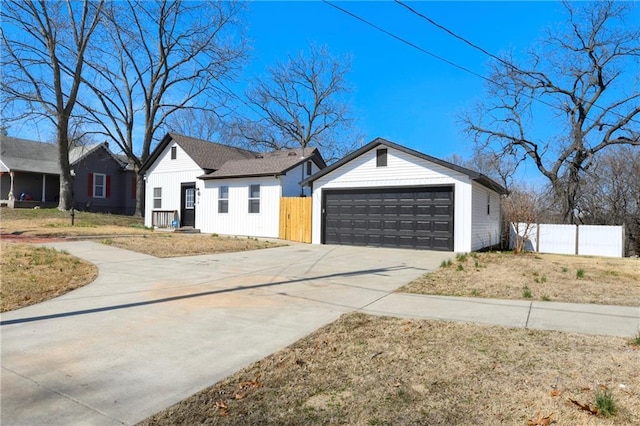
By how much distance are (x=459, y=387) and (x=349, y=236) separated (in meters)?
13.2

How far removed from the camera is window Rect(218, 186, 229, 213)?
20.9m

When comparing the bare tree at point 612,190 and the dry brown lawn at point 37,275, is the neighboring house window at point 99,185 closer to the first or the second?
the dry brown lawn at point 37,275

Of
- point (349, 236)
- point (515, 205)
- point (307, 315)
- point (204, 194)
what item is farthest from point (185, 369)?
point (204, 194)

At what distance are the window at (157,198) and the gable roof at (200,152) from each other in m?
1.79

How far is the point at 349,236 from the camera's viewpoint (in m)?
16.4

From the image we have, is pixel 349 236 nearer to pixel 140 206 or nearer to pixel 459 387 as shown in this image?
pixel 459 387

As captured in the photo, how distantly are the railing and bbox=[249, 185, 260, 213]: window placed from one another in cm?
569


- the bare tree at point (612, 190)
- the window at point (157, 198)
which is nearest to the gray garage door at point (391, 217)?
the window at point (157, 198)

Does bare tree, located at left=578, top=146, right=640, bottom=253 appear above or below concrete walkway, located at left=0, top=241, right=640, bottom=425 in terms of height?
above

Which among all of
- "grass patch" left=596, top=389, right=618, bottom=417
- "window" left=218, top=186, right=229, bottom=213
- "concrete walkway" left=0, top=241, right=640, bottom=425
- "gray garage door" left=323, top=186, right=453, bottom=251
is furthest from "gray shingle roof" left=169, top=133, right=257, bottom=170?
A: "grass patch" left=596, top=389, right=618, bottom=417

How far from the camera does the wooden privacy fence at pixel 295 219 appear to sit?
17.6 metres

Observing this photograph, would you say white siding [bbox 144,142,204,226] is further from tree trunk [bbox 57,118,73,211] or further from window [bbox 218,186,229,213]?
tree trunk [bbox 57,118,73,211]

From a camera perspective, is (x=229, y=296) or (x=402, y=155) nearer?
(x=229, y=296)

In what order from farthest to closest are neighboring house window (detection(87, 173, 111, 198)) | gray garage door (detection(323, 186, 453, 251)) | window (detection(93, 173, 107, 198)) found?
window (detection(93, 173, 107, 198))
neighboring house window (detection(87, 173, 111, 198))
gray garage door (detection(323, 186, 453, 251))
